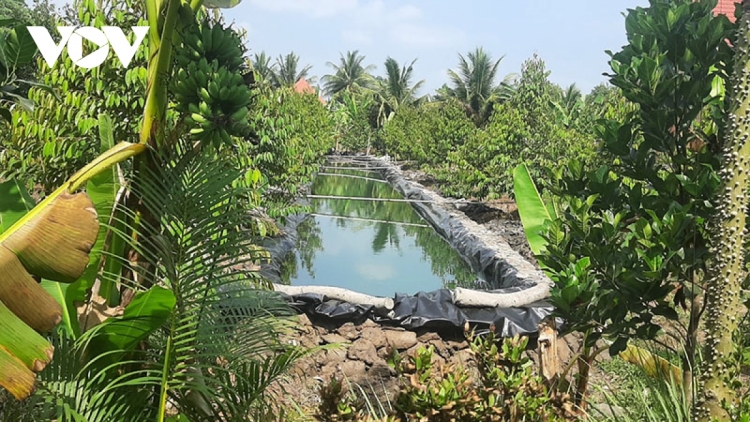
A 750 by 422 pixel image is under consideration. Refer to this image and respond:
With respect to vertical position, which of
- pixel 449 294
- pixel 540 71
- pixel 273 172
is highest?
pixel 540 71

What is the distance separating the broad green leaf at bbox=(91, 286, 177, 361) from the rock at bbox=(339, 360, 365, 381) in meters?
3.43

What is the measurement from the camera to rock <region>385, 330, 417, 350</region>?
5973 mm

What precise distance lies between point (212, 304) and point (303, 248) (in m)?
11.1

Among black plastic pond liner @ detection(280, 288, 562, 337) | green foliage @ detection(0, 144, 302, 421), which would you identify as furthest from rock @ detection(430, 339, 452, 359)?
green foliage @ detection(0, 144, 302, 421)

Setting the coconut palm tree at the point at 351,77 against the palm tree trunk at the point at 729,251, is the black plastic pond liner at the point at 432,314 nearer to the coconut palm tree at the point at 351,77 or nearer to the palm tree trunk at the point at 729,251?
the palm tree trunk at the point at 729,251

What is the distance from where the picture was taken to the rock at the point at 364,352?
18.5 feet

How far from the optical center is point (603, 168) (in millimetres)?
2701

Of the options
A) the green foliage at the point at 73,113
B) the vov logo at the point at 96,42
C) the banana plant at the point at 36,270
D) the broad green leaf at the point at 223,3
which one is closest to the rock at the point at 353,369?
the green foliage at the point at 73,113

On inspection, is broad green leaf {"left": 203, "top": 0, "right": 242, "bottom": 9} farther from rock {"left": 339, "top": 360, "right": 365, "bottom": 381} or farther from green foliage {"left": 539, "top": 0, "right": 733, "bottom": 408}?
rock {"left": 339, "top": 360, "right": 365, "bottom": 381}

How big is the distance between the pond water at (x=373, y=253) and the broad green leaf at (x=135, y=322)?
25.2 feet

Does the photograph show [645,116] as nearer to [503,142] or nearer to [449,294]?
[449,294]

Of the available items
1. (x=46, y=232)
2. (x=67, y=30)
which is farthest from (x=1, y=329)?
(x=67, y=30)

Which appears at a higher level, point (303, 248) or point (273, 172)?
point (273, 172)

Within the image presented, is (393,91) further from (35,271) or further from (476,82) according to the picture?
(35,271)
